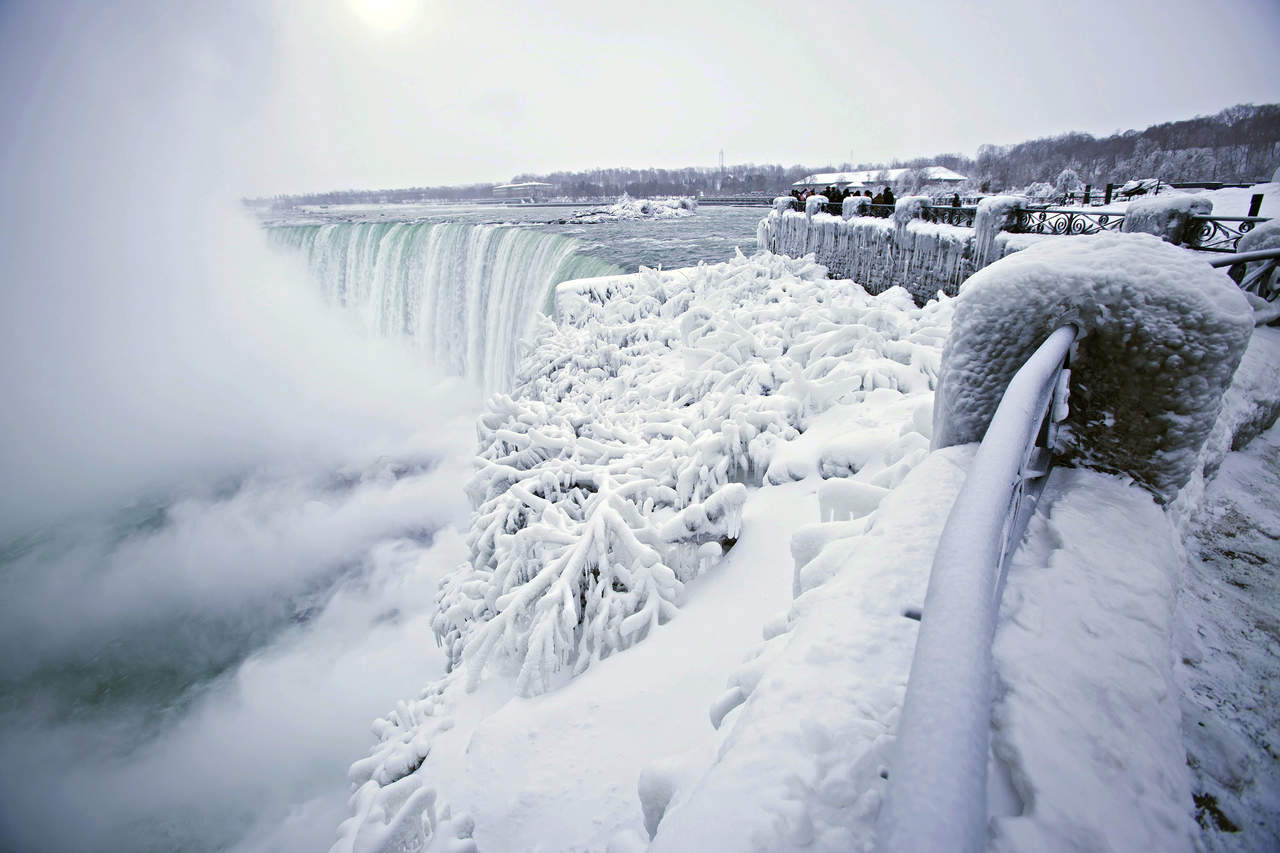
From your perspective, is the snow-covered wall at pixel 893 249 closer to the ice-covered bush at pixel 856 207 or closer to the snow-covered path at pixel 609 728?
the ice-covered bush at pixel 856 207

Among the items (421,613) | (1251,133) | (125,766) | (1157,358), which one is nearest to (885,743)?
(1157,358)

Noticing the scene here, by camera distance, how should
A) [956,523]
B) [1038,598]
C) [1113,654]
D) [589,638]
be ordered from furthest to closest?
[589,638]
[1038,598]
[1113,654]
[956,523]

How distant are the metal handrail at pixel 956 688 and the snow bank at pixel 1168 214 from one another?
8930mm

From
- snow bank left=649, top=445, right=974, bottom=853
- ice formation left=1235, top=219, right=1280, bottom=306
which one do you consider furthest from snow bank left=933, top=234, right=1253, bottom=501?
ice formation left=1235, top=219, right=1280, bottom=306

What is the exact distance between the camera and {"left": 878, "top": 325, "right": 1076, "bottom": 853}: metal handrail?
25.9 inches

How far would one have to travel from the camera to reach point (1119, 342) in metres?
2.07

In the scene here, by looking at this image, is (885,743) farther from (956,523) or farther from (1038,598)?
(1038,598)

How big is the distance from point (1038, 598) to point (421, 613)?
13934 mm

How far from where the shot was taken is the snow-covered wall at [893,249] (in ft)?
34.5

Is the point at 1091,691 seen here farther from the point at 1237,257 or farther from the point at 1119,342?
the point at 1237,257

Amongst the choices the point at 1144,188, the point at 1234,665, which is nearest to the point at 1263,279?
the point at 1234,665

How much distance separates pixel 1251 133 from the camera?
5331 cm

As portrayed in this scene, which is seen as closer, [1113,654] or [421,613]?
[1113,654]

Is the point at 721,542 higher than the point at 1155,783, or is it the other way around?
the point at 1155,783
